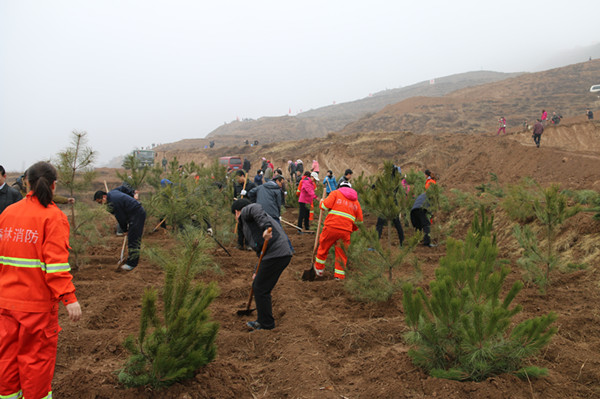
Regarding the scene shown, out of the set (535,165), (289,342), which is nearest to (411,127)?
(535,165)

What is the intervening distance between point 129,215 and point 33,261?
4461 millimetres

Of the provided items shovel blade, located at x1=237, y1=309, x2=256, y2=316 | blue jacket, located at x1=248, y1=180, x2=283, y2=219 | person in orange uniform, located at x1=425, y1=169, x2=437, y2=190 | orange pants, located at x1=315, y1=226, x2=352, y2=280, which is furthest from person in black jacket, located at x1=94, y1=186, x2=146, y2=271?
person in orange uniform, located at x1=425, y1=169, x2=437, y2=190

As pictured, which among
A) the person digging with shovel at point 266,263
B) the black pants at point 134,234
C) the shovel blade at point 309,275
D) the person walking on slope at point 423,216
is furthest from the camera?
the person walking on slope at point 423,216

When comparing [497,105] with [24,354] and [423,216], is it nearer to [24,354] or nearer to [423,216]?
[423,216]

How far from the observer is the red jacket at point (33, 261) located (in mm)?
2586

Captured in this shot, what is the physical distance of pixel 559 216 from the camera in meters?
5.00

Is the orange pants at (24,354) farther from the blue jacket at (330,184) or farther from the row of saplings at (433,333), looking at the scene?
the blue jacket at (330,184)

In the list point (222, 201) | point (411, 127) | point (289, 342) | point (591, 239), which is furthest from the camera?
point (411, 127)

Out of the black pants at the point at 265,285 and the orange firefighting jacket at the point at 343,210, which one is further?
the orange firefighting jacket at the point at 343,210

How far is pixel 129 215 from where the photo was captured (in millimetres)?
6922

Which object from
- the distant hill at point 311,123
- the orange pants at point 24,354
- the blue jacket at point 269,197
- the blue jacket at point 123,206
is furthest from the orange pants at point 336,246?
the distant hill at point 311,123

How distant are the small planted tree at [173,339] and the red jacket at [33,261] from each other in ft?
1.87

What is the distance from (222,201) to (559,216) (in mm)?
7650

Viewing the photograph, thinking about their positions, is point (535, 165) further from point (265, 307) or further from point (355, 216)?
point (265, 307)
